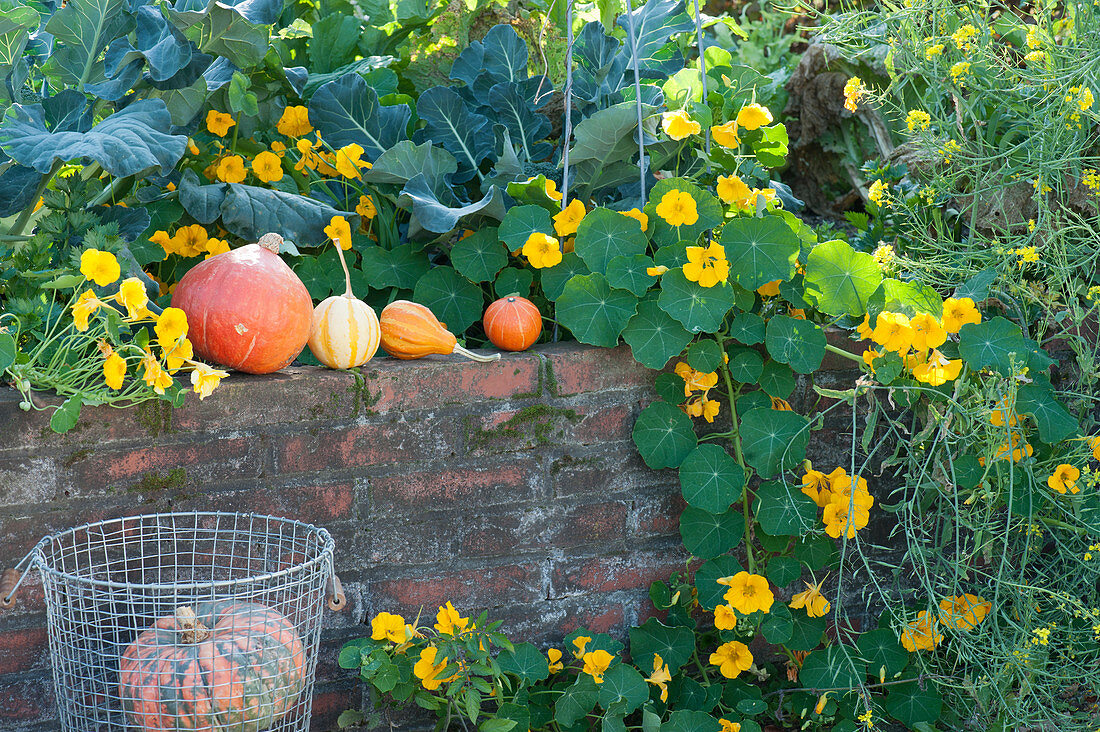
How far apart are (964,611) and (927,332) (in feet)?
1.78

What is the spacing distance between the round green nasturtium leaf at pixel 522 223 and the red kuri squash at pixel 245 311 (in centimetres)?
39

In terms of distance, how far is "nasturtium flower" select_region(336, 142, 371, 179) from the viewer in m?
1.73

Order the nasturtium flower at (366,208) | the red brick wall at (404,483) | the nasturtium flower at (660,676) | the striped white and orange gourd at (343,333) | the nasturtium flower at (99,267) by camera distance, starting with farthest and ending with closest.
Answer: the nasturtium flower at (366,208) → the nasturtium flower at (660,676) → the striped white and orange gourd at (343,333) → the red brick wall at (404,483) → the nasturtium flower at (99,267)

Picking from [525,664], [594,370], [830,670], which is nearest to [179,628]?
[525,664]

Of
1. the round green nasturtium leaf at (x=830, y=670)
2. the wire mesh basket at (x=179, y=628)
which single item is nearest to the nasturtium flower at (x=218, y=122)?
the wire mesh basket at (x=179, y=628)

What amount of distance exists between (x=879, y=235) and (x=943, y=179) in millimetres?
392

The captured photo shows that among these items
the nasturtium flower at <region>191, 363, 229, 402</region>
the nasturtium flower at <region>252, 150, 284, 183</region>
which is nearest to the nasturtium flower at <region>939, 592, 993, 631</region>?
the nasturtium flower at <region>191, 363, 229, 402</region>

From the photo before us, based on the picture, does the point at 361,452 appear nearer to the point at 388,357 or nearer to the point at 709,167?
the point at 388,357

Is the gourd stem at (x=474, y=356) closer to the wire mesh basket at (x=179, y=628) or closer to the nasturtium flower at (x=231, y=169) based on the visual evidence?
the wire mesh basket at (x=179, y=628)

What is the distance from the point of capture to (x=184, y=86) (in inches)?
61.0

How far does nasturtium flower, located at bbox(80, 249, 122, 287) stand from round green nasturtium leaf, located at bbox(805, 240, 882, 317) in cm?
109

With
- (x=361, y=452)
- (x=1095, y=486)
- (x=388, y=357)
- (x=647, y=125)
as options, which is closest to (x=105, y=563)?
(x=361, y=452)

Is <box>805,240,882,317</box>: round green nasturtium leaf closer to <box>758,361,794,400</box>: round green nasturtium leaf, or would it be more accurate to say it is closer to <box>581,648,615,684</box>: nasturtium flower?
<box>758,361,794,400</box>: round green nasturtium leaf

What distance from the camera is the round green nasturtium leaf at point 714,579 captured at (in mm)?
1557
